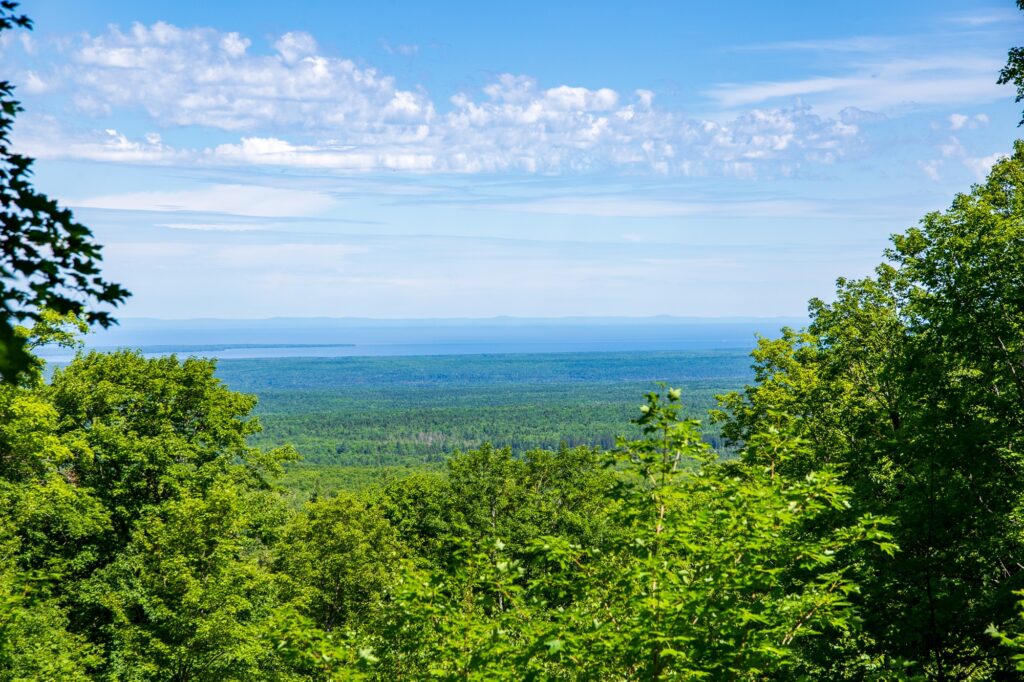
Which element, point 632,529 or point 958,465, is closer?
point 632,529

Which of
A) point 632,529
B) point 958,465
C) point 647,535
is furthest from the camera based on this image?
point 958,465

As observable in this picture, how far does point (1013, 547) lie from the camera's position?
45.2 feet

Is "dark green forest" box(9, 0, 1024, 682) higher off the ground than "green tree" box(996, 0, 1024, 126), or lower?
lower

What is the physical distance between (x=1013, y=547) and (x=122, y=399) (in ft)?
90.2

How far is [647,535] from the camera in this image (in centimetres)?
815

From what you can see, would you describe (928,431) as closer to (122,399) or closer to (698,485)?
(698,485)

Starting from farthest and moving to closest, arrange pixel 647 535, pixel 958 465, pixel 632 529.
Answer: pixel 958 465
pixel 632 529
pixel 647 535

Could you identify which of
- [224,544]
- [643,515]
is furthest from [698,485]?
[224,544]

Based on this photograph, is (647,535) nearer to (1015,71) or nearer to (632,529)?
(632,529)

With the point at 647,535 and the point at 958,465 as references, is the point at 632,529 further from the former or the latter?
the point at 958,465

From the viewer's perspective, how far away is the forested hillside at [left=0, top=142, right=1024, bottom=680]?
25.9ft

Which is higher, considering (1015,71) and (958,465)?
(1015,71)

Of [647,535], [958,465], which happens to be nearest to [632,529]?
[647,535]

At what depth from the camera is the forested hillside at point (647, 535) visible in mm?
7883
